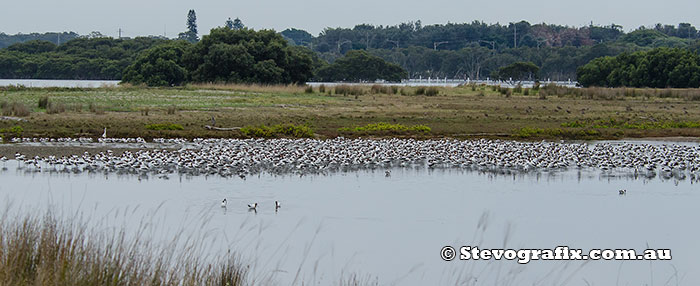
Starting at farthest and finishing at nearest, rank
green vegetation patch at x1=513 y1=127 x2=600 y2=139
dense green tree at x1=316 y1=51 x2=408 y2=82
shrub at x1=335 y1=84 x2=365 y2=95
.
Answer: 1. dense green tree at x1=316 y1=51 x2=408 y2=82
2. shrub at x1=335 y1=84 x2=365 y2=95
3. green vegetation patch at x1=513 y1=127 x2=600 y2=139

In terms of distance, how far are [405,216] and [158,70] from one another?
1926 inches

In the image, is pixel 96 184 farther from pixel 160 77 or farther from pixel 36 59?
pixel 36 59

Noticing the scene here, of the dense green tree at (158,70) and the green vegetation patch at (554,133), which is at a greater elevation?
the dense green tree at (158,70)

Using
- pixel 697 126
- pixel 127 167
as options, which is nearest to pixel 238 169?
pixel 127 167

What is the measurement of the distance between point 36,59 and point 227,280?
320 ft

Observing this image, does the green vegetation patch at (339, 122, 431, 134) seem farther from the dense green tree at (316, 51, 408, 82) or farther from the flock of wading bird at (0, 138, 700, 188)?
the dense green tree at (316, 51, 408, 82)

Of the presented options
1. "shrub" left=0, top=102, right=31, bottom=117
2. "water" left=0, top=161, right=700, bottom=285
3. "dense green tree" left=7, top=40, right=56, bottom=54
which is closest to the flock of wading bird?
"water" left=0, top=161, right=700, bottom=285

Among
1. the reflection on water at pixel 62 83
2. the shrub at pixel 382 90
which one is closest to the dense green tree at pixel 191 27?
the reflection on water at pixel 62 83

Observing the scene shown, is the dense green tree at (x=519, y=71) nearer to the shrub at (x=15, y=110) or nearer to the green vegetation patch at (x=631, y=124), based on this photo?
the green vegetation patch at (x=631, y=124)

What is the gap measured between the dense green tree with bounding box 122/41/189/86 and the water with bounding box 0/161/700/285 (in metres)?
41.2

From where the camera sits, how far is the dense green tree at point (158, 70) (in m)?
59.8

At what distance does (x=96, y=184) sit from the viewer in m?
16.4

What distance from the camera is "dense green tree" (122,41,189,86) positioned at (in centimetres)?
5975

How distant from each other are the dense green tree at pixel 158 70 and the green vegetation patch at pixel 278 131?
3407cm
